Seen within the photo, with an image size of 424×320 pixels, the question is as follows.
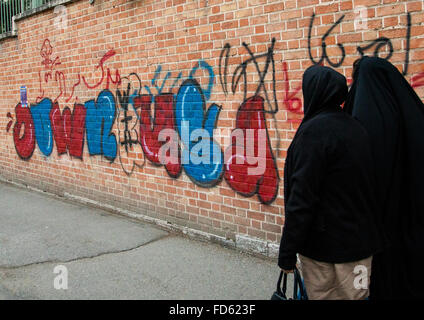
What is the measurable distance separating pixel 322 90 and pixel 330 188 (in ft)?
1.75

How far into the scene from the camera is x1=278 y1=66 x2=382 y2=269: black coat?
7.18ft

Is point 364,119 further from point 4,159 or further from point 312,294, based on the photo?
point 4,159

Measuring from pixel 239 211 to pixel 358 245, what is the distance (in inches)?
98.4

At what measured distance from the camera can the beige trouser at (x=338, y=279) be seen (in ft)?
7.41

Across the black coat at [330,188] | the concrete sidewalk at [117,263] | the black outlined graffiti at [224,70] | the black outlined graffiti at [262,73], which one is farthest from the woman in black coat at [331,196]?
the black outlined graffiti at [224,70]

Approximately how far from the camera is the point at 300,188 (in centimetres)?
220

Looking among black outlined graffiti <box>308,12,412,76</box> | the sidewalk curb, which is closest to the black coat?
black outlined graffiti <box>308,12,412,76</box>

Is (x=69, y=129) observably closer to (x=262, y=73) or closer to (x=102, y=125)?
(x=102, y=125)

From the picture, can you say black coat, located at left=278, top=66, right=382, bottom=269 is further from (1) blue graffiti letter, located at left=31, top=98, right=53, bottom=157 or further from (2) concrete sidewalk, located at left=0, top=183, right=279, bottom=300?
(1) blue graffiti letter, located at left=31, top=98, right=53, bottom=157

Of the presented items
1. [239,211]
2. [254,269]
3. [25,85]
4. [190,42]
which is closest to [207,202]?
[239,211]

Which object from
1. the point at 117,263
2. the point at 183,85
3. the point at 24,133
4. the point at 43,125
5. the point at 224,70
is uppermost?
the point at 224,70

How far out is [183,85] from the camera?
5.11 meters

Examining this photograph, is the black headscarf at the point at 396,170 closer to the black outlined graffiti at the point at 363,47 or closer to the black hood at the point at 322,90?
the black hood at the point at 322,90

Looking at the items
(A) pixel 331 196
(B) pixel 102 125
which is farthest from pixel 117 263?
(A) pixel 331 196
